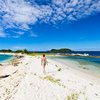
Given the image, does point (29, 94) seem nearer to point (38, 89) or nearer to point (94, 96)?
point (38, 89)

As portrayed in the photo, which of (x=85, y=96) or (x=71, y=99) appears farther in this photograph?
(x=85, y=96)

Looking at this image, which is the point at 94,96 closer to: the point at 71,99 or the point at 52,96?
the point at 71,99

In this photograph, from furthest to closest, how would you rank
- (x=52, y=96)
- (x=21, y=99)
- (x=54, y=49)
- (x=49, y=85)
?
1. (x=54, y=49)
2. (x=49, y=85)
3. (x=52, y=96)
4. (x=21, y=99)

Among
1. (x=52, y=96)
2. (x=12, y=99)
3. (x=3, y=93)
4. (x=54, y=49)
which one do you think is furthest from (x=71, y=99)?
(x=54, y=49)

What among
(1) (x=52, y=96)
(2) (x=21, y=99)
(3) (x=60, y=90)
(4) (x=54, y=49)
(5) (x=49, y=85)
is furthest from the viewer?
(4) (x=54, y=49)

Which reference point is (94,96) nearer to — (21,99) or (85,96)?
(85,96)

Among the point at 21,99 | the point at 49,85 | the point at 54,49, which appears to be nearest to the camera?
the point at 21,99

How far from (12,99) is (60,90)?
10.8 ft

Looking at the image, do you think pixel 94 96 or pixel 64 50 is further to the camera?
pixel 64 50

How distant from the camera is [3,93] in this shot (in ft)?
33.9

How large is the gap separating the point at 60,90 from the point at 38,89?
1511mm

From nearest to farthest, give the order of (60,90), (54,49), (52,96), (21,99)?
(21,99) → (52,96) → (60,90) → (54,49)

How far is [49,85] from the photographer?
1112 cm

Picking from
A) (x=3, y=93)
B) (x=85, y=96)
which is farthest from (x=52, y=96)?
(x=3, y=93)
